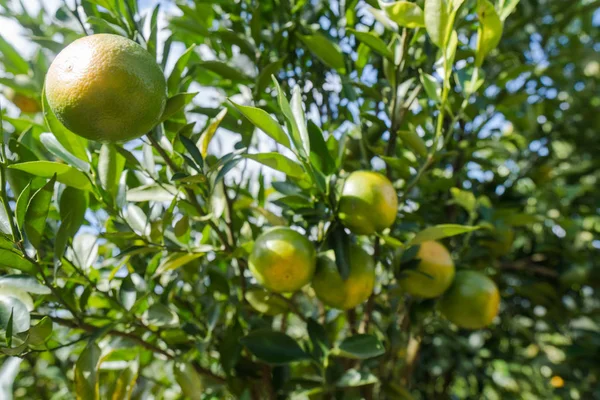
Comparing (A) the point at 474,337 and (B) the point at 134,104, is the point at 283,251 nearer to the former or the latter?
(B) the point at 134,104

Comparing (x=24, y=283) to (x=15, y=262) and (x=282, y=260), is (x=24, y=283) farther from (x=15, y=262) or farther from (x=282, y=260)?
(x=282, y=260)

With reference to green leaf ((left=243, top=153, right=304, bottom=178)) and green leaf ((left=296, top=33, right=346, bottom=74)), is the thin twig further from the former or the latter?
green leaf ((left=296, top=33, right=346, bottom=74))

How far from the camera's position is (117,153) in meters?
0.82

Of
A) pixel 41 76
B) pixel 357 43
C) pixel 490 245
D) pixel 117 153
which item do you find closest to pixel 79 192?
pixel 117 153

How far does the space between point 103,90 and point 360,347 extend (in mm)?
561

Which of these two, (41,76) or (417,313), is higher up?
(41,76)

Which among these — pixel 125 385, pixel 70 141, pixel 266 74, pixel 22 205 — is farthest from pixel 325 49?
pixel 125 385

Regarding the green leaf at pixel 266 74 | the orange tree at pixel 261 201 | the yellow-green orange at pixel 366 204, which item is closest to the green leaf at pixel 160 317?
the orange tree at pixel 261 201

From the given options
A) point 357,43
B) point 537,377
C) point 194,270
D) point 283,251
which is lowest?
point 537,377

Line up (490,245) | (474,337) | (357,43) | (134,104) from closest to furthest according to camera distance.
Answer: (134,104), (357,43), (490,245), (474,337)

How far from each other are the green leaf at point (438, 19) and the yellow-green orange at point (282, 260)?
0.37 meters

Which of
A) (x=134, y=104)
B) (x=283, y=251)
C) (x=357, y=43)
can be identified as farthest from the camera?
(x=357, y=43)

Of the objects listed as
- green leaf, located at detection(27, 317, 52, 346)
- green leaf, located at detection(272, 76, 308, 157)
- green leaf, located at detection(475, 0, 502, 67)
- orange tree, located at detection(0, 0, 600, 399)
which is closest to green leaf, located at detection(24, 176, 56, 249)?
orange tree, located at detection(0, 0, 600, 399)

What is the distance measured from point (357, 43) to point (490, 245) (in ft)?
2.13
